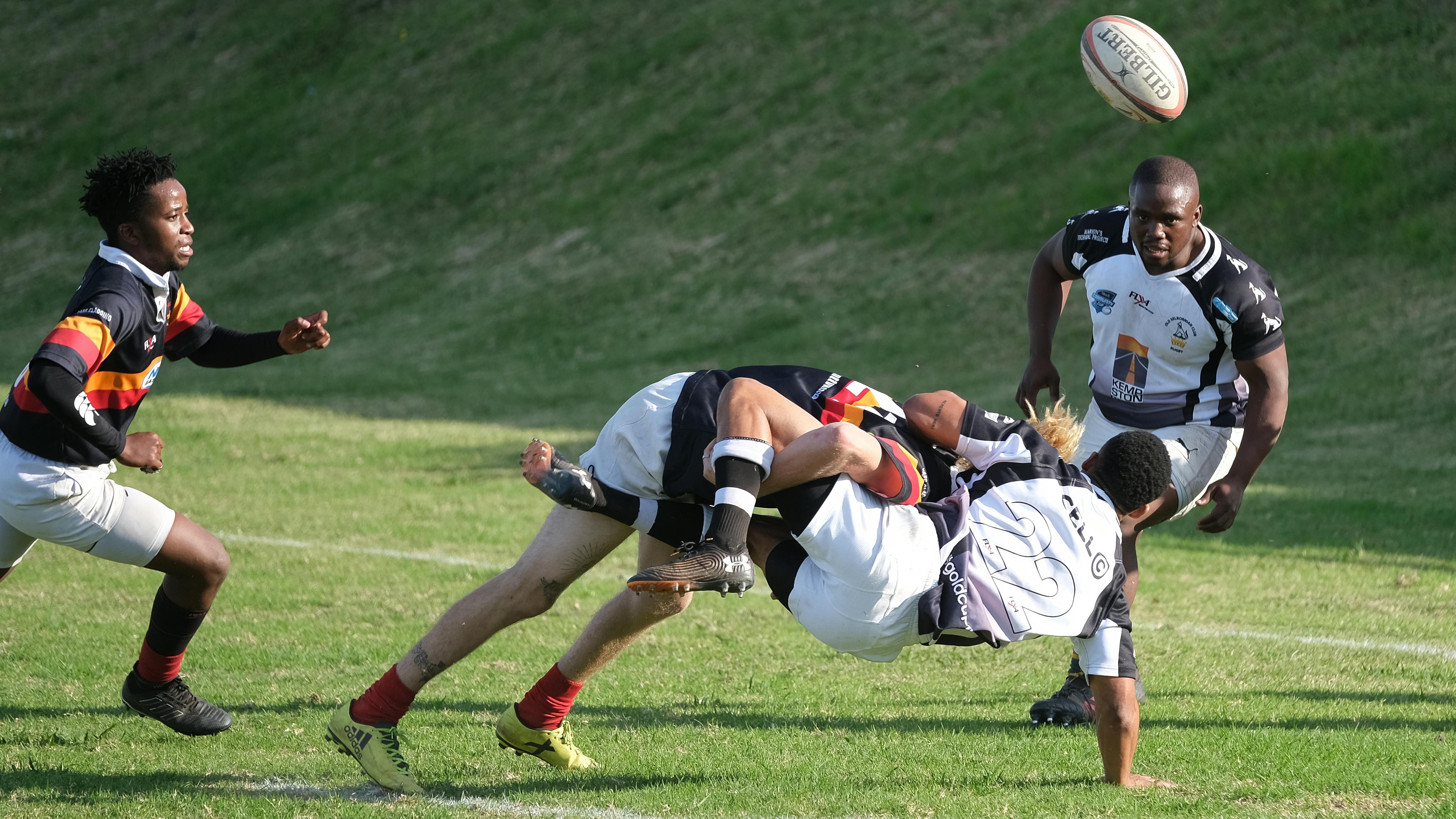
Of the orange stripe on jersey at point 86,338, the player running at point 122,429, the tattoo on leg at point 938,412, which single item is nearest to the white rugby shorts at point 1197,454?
the tattoo on leg at point 938,412

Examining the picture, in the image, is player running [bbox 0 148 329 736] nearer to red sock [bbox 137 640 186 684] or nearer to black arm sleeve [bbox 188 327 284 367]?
red sock [bbox 137 640 186 684]

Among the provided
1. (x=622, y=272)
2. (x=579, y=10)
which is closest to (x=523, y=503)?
(x=622, y=272)

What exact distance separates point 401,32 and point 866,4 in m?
13.4

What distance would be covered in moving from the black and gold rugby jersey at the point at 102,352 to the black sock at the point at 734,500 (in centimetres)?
223

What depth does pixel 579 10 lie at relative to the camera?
33.4 meters

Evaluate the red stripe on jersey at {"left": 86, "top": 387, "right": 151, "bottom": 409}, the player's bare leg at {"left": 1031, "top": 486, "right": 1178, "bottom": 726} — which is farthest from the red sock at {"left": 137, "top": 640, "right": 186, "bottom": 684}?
the player's bare leg at {"left": 1031, "top": 486, "right": 1178, "bottom": 726}

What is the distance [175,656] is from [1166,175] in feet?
14.8

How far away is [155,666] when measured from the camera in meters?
5.54

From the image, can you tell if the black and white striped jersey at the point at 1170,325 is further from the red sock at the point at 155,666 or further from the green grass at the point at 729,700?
the red sock at the point at 155,666

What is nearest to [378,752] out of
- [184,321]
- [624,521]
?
[624,521]

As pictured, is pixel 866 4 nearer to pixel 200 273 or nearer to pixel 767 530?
pixel 200 273

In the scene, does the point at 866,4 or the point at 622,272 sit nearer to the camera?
the point at 622,272

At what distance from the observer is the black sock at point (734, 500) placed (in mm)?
4367

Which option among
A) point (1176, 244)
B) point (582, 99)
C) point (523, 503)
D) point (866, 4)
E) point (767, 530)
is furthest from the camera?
point (582, 99)
